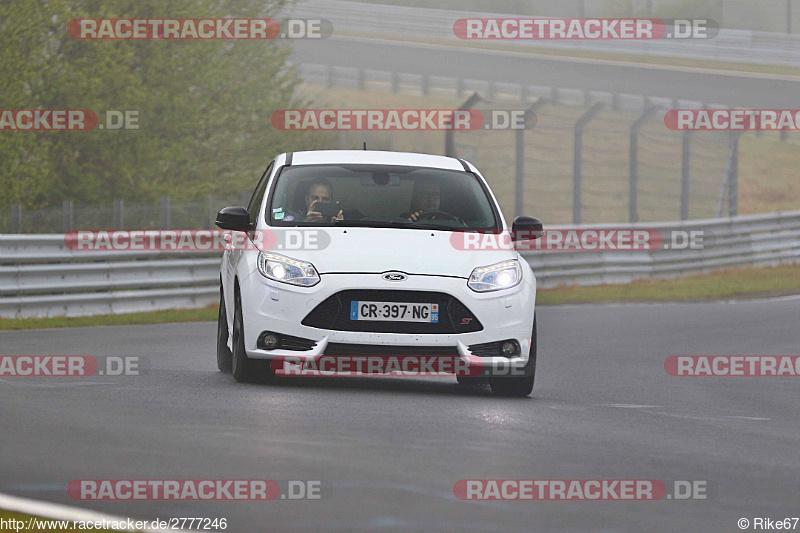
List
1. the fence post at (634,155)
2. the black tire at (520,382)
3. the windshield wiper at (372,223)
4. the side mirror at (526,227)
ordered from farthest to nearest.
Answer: the fence post at (634,155)
the side mirror at (526,227)
the windshield wiper at (372,223)
the black tire at (520,382)

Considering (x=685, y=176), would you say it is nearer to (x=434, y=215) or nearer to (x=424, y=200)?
(x=424, y=200)

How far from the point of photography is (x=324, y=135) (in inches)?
1375

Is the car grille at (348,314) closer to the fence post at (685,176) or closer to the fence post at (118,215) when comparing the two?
the fence post at (118,215)

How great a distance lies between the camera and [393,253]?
973 centimetres

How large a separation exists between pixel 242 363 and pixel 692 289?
15.3 meters

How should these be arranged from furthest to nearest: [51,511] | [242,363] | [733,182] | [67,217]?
[733,182] < [67,217] < [242,363] < [51,511]

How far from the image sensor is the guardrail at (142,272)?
58.7ft

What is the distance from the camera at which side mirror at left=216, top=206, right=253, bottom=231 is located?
34.5 ft

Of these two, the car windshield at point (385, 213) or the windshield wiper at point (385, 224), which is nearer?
the windshield wiper at point (385, 224)

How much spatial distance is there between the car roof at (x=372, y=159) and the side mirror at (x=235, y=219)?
73 cm

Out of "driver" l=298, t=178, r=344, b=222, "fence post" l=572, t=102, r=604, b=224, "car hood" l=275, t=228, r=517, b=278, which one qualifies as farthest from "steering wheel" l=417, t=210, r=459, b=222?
"fence post" l=572, t=102, r=604, b=224

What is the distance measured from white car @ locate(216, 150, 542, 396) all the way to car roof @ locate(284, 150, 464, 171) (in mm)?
510

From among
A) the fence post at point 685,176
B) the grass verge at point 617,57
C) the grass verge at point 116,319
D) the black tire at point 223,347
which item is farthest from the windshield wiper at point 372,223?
the grass verge at point 617,57

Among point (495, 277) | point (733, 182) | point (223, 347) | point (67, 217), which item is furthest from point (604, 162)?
point (495, 277)
